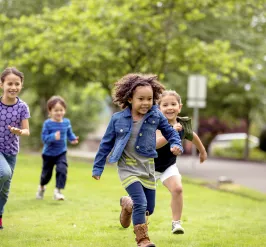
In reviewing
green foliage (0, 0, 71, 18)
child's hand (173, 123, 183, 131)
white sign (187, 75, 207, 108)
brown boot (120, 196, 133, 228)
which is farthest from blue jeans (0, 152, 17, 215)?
green foliage (0, 0, 71, 18)

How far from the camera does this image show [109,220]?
851 centimetres

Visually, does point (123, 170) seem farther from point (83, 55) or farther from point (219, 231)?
point (83, 55)

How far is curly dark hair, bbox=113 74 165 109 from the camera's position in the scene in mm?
6582

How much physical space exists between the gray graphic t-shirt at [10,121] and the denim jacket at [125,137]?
134 cm

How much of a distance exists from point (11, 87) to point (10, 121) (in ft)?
1.27

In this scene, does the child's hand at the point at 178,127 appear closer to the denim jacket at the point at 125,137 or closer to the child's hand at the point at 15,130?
the denim jacket at the point at 125,137

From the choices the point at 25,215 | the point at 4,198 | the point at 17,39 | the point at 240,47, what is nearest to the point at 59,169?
the point at 25,215

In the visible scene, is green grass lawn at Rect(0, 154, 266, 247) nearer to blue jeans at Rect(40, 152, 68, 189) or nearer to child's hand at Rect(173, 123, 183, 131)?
blue jeans at Rect(40, 152, 68, 189)

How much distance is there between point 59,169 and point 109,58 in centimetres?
1051

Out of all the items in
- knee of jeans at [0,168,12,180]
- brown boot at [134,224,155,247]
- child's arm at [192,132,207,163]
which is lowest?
brown boot at [134,224,155,247]

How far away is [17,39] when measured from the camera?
21.8 meters

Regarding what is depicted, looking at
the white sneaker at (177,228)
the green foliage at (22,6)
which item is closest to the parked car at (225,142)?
the green foliage at (22,6)

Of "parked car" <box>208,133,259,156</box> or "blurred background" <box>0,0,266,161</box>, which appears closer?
"blurred background" <box>0,0,266,161</box>

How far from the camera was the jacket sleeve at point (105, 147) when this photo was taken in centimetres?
643
